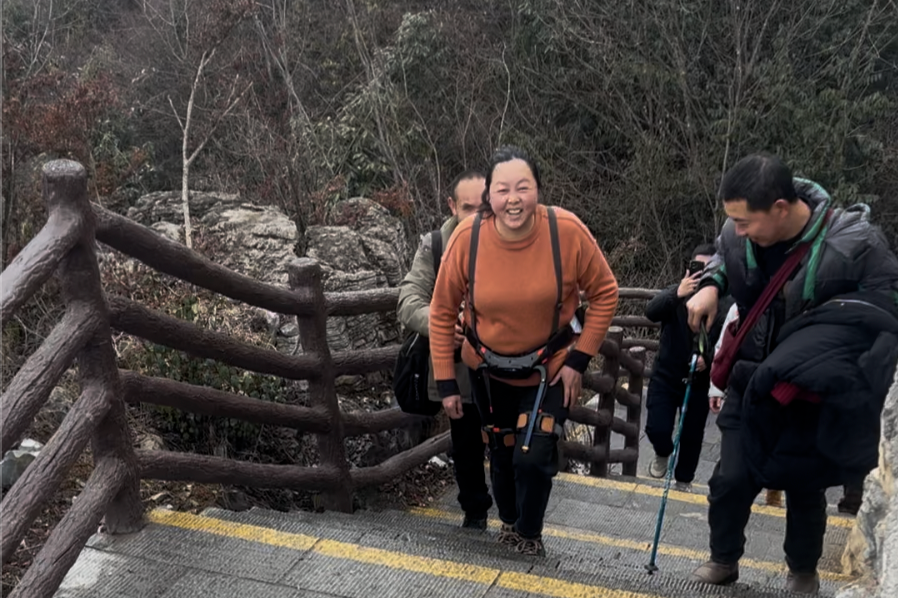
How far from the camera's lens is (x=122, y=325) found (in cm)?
276

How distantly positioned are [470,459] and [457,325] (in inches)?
28.8

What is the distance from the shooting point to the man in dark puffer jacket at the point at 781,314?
101 inches

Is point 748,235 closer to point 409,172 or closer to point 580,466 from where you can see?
point 580,466

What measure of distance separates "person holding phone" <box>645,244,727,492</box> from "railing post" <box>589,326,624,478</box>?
4.24 ft

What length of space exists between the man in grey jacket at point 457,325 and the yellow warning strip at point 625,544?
0.93 metres

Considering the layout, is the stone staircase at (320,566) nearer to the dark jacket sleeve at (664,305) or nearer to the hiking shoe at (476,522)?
the hiking shoe at (476,522)

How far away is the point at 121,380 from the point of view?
108 inches

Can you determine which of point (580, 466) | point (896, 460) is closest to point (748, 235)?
point (896, 460)

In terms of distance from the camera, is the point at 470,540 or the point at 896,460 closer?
the point at 896,460

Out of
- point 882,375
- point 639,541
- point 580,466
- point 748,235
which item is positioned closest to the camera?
point 882,375

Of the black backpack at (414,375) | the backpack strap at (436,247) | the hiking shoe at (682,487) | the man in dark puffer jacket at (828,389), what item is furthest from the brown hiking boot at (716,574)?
the hiking shoe at (682,487)

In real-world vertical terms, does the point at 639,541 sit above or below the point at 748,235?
below

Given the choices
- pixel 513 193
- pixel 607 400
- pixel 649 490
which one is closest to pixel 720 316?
pixel 513 193

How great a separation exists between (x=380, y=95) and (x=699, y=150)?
19.5 ft
